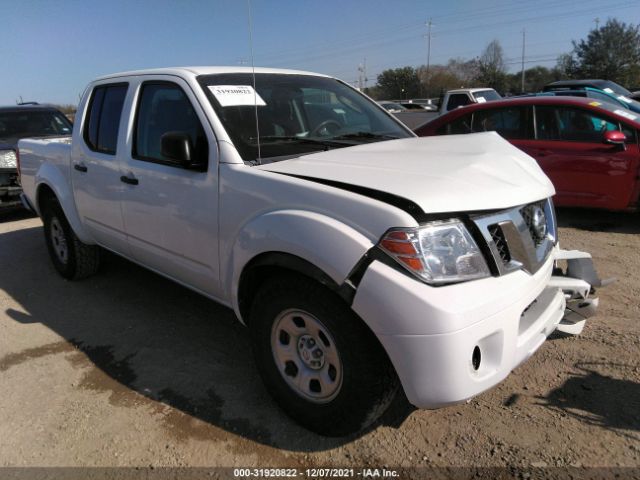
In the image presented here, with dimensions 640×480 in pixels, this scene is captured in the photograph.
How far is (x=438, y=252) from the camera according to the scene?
2.05 m

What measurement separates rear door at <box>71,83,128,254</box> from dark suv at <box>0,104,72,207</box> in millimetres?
4218

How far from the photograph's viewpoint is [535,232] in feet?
8.14

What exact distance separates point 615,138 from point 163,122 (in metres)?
4.85

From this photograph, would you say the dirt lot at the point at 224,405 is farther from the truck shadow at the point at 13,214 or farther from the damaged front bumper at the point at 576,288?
the truck shadow at the point at 13,214

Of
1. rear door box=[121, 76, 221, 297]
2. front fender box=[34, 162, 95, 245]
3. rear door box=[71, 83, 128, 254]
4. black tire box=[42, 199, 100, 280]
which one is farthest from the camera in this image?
black tire box=[42, 199, 100, 280]

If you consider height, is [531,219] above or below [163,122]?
below

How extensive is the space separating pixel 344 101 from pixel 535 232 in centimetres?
186

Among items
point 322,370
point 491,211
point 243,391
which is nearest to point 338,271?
point 322,370

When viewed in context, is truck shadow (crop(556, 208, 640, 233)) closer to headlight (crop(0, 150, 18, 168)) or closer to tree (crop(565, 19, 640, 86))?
headlight (crop(0, 150, 18, 168))

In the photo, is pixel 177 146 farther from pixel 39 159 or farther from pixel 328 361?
pixel 39 159

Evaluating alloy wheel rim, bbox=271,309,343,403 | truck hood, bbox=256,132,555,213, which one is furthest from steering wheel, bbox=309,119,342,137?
alloy wheel rim, bbox=271,309,343,403

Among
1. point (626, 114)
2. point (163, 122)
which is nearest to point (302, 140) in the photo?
point (163, 122)

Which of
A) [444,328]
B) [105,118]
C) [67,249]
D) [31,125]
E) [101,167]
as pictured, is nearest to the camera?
[444,328]

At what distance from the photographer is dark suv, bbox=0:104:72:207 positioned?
7676 mm
